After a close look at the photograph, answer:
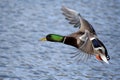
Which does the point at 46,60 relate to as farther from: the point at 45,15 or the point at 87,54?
the point at 45,15

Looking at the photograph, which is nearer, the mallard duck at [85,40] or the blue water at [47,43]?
the mallard duck at [85,40]

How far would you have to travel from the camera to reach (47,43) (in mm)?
18969

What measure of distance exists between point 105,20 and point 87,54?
47.7 feet

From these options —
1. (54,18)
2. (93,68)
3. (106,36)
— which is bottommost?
(93,68)

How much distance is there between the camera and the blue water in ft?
50.1

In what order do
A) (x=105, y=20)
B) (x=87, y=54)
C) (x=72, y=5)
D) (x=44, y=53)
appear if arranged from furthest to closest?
(x=72, y=5)
(x=105, y=20)
(x=44, y=53)
(x=87, y=54)

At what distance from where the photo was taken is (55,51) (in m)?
17.8

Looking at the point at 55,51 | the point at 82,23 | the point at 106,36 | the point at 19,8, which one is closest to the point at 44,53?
the point at 55,51

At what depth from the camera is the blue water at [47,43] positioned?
15.3 metres

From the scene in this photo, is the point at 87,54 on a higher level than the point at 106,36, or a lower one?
lower

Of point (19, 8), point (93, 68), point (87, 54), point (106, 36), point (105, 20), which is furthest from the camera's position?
point (19, 8)

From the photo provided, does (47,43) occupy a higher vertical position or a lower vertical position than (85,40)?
higher

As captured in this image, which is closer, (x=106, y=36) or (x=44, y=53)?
(x=44, y=53)

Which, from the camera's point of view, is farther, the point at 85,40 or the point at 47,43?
the point at 47,43
